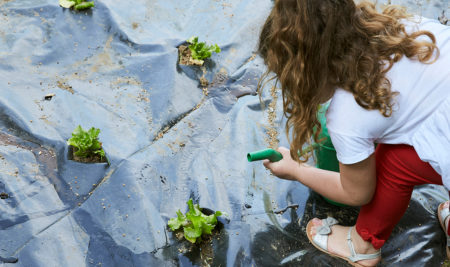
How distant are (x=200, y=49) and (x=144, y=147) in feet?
2.55

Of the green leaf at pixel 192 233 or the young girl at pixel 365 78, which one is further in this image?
the green leaf at pixel 192 233

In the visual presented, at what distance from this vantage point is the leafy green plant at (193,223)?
1.79 metres

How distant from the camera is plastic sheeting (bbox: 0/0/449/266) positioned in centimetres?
183

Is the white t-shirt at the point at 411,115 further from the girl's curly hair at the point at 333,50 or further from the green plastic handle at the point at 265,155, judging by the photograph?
the green plastic handle at the point at 265,155

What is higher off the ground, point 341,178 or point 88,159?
point 341,178

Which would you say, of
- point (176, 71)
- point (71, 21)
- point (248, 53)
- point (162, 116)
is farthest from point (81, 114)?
point (248, 53)

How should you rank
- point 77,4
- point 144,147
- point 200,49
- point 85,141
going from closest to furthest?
point 85,141, point 144,147, point 200,49, point 77,4

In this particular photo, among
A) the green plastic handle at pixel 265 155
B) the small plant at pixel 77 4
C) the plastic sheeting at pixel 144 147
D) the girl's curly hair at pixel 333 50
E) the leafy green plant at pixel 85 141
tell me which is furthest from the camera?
the small plant at pixel 77 4

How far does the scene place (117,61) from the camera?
261cm

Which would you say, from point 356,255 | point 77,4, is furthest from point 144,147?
point 77,4

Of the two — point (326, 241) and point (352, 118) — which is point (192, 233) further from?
point (352, 118)

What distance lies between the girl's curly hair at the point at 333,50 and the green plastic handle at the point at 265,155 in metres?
0.34

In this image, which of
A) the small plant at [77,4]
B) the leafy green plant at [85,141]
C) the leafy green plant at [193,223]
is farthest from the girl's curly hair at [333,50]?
the small plant at [77,4]

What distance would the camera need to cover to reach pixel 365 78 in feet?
4.40
